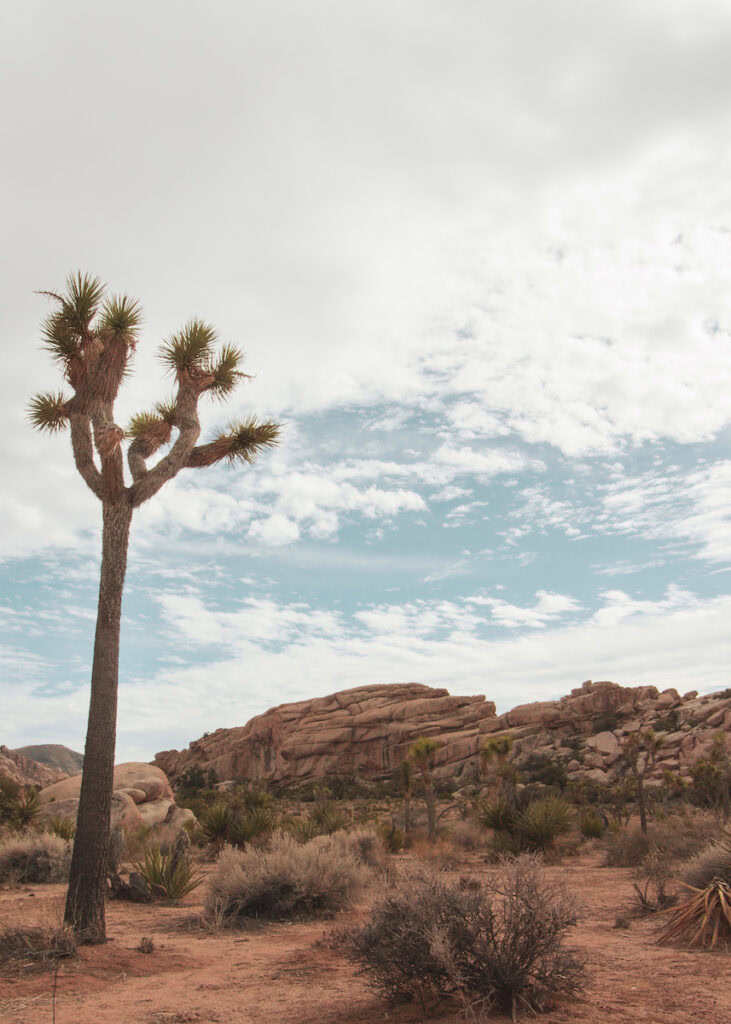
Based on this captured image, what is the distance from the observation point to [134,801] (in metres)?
21.8

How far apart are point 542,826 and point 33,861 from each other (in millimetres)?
10541

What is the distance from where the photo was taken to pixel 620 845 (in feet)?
49.7

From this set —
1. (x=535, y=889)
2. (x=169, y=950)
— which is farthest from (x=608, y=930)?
(x=169, y=950)

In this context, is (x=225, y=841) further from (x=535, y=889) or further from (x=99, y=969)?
(x=535, y=889)

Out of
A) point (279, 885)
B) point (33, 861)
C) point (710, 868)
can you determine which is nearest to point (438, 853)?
point (279, 885)

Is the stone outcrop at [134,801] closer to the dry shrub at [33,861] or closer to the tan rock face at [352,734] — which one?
the dry shrub at [33,861]

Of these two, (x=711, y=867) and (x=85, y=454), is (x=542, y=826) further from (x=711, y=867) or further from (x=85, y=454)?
(x=85, y=454)

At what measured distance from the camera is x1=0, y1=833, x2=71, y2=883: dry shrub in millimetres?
13484

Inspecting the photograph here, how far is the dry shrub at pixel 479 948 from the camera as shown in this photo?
4.70 meters

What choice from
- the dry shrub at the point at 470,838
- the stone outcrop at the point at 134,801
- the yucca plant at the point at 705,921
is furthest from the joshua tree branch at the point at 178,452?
the dry shrub at the point at 470,838

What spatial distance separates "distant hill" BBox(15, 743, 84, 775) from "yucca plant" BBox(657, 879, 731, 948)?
9020 cm

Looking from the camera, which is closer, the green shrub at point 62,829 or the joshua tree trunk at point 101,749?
the joshua tree trunk at point 101,749

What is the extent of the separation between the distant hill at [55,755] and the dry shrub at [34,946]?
8792cm

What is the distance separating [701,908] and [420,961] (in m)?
3.90
